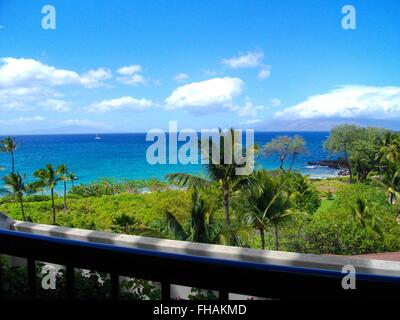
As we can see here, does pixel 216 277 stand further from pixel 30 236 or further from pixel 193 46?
pixel 193 46

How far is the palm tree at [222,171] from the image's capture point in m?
10.1

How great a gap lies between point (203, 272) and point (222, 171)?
387 inches

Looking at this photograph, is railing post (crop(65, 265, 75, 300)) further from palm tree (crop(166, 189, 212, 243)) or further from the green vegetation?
the green vegetation

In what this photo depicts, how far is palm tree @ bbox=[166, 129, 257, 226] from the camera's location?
1014 cm

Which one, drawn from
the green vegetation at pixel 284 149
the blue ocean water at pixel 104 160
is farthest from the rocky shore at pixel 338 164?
the green vegetation at pixel 284 149

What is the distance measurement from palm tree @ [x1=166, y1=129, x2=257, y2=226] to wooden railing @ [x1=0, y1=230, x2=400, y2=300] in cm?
921

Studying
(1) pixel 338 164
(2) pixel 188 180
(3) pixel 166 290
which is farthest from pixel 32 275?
(1) pixel 338 164

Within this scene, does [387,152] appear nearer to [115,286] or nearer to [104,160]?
[115,286]

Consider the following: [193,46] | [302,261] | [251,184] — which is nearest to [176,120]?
[193,46]

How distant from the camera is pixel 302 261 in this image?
1.95 meters

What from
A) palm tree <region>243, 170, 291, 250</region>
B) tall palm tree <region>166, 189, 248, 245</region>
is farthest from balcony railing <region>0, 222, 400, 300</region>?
palm tree <region>243, 170, 291, 250</region>

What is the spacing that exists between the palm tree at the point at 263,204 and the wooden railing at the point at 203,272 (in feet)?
32.8
